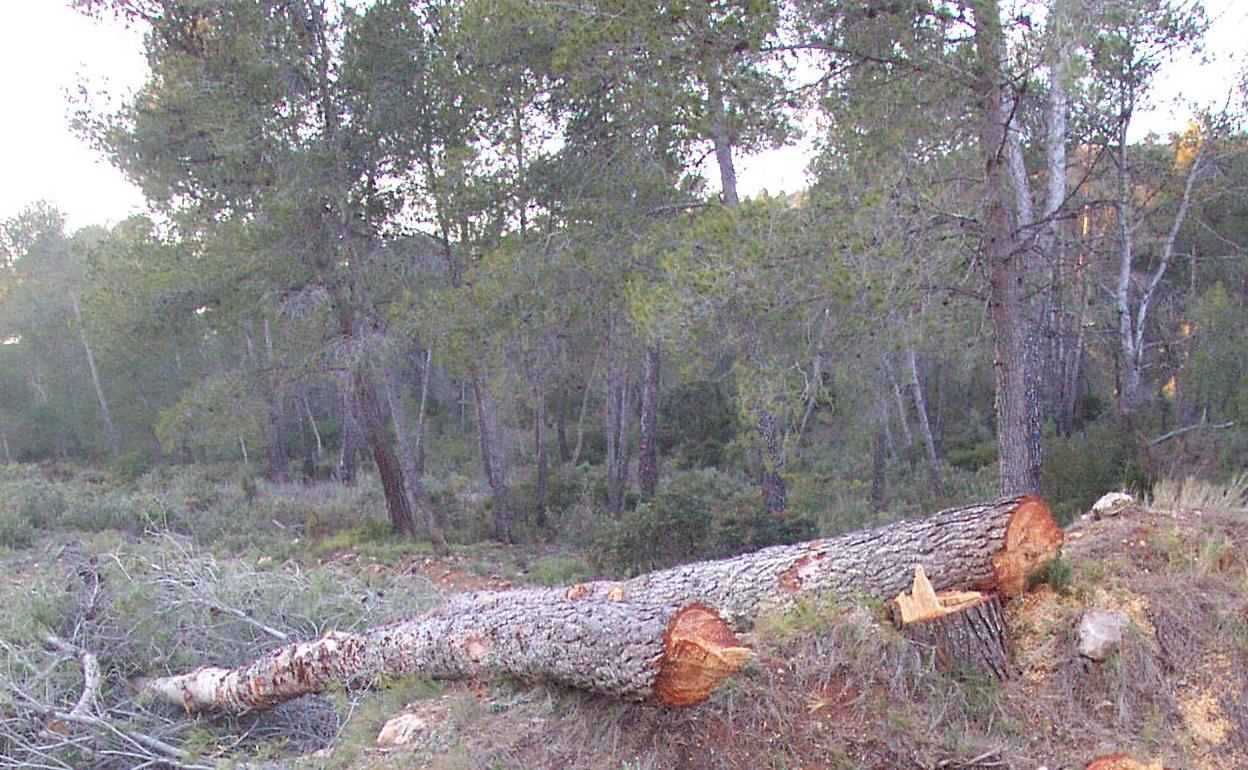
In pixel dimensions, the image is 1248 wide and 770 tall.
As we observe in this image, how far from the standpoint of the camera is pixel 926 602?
3.76m

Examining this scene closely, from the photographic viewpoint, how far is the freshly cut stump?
373 centimetres

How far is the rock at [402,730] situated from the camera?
155 inches

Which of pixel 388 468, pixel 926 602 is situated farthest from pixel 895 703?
pixel 388 468

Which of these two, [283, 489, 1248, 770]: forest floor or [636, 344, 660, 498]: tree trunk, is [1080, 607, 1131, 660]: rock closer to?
[283, 489, 1248, 770]: forest floor

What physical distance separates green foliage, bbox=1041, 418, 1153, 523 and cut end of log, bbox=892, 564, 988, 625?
5824 mm

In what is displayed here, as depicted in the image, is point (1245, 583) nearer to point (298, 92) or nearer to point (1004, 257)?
point (1004, 257)

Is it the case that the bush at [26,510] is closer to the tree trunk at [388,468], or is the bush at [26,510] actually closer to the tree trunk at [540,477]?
the tree trunk at [388,468]

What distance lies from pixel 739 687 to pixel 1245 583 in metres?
2.94

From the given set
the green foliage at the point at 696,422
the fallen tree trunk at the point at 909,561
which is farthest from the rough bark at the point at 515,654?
the green foliage at the point at 696,422

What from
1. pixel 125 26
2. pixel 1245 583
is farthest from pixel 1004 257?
pixel 125 26

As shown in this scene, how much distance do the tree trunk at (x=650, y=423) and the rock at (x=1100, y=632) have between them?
9350 millimetres

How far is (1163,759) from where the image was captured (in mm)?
3410

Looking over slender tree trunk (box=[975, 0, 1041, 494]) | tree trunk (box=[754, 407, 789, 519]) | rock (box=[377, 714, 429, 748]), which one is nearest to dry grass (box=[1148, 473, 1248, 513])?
slender tree trunk (box=[975, 0, 1041, 494])

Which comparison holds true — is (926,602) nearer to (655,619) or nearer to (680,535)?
(655,619)
